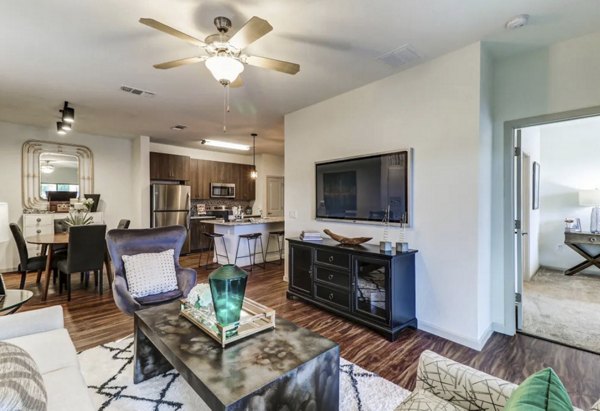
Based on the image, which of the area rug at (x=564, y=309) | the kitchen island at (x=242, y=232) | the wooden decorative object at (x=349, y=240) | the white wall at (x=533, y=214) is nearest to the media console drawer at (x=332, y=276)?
the wooden decorative object at (x=349, y=240)

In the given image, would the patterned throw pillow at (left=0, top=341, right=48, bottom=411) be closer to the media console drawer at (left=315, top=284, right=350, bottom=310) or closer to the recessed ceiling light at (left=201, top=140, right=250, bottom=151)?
the media console drawer at (left=315, top=284, right=350, bottom=310)

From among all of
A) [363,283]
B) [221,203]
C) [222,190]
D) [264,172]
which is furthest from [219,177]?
[363,283]

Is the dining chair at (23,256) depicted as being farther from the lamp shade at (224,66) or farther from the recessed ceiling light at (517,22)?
the recessed ceiling light at (517,22)

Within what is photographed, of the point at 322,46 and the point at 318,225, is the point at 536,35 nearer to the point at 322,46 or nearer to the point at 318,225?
the point at 322,46

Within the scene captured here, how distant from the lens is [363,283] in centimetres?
298

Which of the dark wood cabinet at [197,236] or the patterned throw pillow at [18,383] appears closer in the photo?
the patterned throw pillow at [18,383]

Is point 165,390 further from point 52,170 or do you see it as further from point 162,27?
point 52,170

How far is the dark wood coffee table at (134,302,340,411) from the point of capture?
4.09ft

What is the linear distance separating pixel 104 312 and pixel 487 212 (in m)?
4.27

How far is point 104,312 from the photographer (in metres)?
3.32

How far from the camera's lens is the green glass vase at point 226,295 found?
166cm

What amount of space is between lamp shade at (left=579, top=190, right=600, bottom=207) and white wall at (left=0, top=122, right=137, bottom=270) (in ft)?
28.2

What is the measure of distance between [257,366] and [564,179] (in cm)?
623

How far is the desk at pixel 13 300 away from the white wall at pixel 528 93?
3.96 meters
